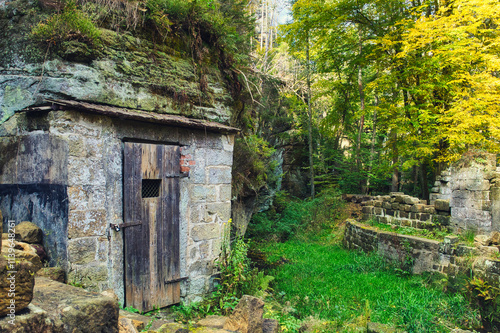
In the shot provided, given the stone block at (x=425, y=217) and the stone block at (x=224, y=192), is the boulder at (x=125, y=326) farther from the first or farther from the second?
the stone block at (x=425, y=217)

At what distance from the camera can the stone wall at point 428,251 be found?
560 centimetres

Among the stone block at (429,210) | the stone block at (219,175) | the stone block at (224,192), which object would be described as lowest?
the stone block at (429,210)

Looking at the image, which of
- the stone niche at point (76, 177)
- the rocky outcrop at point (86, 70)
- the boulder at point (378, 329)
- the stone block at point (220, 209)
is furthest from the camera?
the stone block at point (220, 209)

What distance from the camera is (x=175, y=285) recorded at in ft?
14.8

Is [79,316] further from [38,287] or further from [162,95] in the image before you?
[162,95]

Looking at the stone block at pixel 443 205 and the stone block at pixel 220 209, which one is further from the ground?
the stone block at pixel 220 209

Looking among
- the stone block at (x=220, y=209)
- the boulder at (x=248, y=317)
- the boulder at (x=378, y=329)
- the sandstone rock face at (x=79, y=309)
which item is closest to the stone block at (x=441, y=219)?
the boulder at (x=378, y=329)

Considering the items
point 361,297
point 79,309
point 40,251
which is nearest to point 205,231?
point 40,251

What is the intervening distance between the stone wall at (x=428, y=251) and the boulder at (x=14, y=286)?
640 cm

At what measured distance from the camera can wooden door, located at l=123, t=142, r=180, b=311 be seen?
13.1ft

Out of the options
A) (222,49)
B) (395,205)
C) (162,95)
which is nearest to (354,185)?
(395,205)

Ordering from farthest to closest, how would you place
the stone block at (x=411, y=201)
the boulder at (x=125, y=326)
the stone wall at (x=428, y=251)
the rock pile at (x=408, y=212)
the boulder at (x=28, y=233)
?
1. the stone block at (x=411, y=201)
2. the rock pile at (x=408, y=212)
3. the stone wall at (x=428, y=251)
4. the boulder at (x=28, y=233)
5. the boulder at (x=125, y=326)

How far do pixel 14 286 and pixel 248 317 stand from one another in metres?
2.16

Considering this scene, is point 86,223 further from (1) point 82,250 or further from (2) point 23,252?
(2) point 23,252
